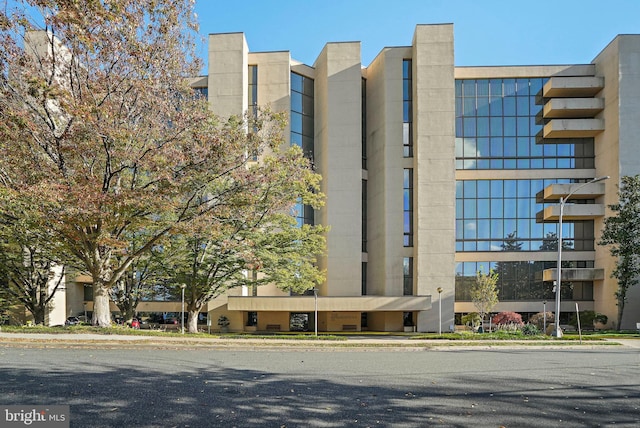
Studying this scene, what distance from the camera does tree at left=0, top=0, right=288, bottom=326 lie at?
18.2 m

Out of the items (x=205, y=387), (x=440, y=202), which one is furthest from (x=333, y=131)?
(x=205, y=387)

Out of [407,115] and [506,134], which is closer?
[407,115]

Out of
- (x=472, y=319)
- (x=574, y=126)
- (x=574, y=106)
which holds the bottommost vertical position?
(x=472, y=319)

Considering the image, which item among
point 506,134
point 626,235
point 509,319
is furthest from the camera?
Answer: point 506,134

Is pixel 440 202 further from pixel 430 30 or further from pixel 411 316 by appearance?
pixel 430 30

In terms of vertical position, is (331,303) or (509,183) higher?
(509,183)

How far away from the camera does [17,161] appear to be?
63.3 feet

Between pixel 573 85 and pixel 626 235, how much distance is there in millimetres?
15392

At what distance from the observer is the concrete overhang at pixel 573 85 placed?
48.9m

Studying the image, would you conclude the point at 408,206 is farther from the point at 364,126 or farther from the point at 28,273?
the point at 28,273

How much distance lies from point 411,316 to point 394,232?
7455mm

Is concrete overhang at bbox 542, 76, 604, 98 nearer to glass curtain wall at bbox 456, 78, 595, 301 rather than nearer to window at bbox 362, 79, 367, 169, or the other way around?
glass curtain wall at bbox 456, 78, 595, 301

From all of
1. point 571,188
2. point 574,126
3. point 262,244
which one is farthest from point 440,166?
point 262,244

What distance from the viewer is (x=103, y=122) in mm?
18484
